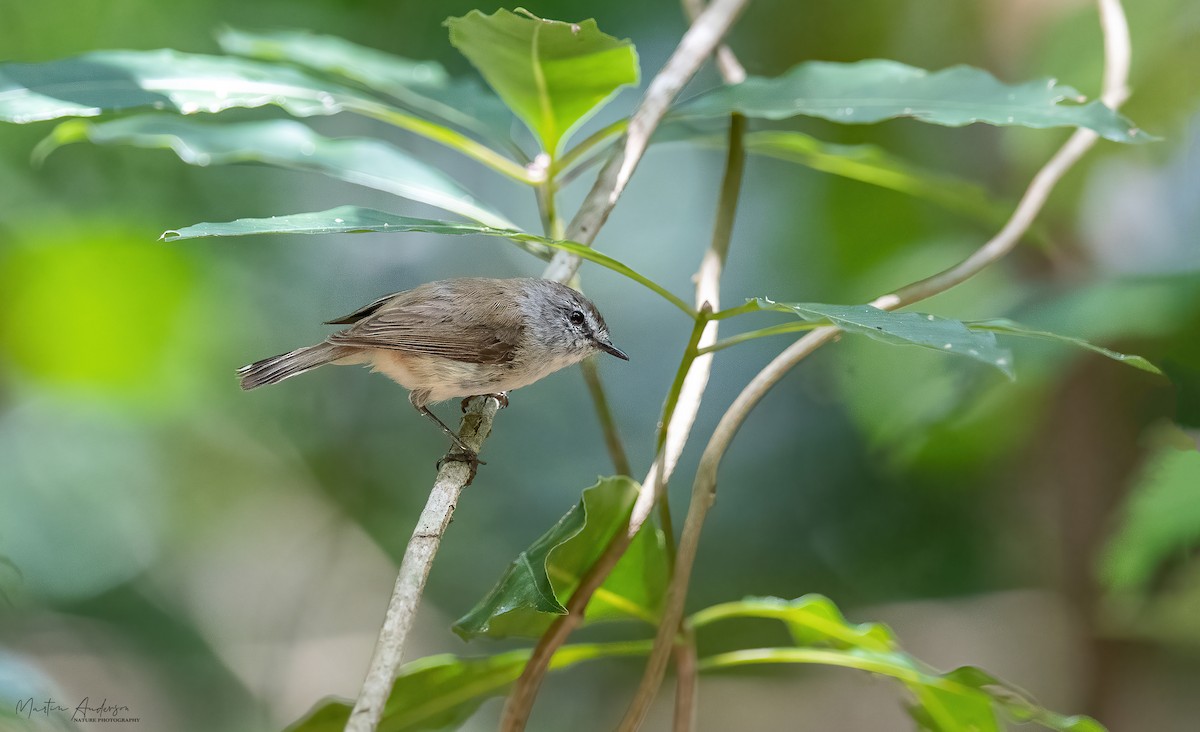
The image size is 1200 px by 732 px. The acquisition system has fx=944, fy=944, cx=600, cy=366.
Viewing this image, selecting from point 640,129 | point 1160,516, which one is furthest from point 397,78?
point 1160,516

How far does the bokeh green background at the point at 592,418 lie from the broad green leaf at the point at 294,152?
5.11 ft

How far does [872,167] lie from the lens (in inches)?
107

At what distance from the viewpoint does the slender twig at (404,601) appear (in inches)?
47.0

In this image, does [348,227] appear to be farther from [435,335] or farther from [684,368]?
[435,335]

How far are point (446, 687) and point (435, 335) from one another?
88 cm

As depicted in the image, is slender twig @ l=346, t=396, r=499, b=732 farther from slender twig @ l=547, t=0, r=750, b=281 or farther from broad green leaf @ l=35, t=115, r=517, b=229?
broad green leaf @ l=35, t=115, r=517, b=229

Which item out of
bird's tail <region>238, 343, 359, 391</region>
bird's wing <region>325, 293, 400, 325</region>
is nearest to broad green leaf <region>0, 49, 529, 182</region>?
bird's wing <region>325, 293, 400, 325</region>

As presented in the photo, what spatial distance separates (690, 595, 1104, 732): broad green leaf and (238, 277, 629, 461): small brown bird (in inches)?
34.5

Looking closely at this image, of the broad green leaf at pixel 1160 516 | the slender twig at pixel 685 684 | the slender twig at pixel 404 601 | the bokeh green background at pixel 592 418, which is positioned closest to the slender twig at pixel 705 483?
the slender twig at pixel 685 684

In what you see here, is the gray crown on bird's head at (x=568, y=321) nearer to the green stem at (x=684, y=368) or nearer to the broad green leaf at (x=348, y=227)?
the green stem at (x=684, y=368)

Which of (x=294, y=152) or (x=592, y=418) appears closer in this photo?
(x=294, y=152)

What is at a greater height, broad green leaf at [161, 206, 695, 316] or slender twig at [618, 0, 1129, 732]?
broad green leaf at [161, 206, 695, 316]

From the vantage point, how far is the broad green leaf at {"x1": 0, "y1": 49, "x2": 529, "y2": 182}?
6.36 feet

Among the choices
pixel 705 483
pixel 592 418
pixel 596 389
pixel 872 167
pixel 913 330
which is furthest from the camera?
pixel 592 418
